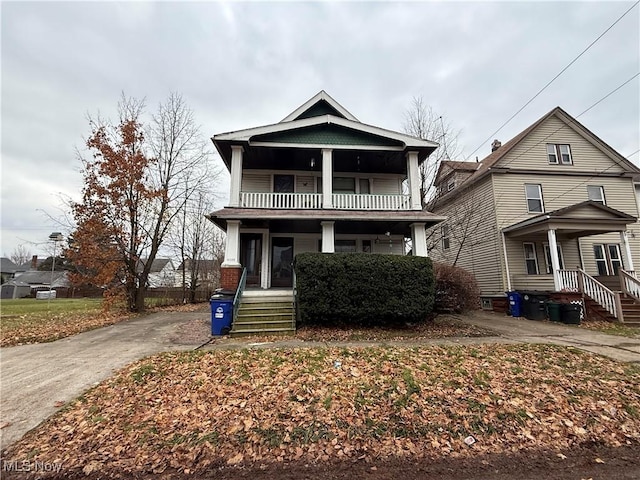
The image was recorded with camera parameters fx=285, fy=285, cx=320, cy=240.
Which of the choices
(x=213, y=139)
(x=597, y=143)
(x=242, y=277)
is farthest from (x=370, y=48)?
Answer: (x=597, y=143)

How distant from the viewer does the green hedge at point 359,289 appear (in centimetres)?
920

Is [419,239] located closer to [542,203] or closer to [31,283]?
[542,203]

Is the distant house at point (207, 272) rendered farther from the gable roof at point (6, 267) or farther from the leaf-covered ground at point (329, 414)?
the gable roof at point (6, 267)

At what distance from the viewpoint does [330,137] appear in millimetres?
12648

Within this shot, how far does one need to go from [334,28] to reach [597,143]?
1764cm

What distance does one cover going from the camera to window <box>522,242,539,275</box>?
15.6 m

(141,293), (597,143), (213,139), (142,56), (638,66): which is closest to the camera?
(638,66)

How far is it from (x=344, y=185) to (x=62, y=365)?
12023mm

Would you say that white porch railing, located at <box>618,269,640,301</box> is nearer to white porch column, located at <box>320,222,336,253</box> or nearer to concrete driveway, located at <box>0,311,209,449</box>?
white porch column, located at <box>320,222,336,253</box>

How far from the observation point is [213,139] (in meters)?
11.9

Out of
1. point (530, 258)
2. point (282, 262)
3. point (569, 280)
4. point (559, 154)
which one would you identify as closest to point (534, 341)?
point (569, 280)

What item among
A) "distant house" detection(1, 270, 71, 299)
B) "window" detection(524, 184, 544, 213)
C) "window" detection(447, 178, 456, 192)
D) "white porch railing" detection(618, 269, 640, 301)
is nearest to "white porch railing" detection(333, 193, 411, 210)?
"window" detection(447, 178, 456, 192)

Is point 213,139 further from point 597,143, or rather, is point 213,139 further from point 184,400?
point 597,143

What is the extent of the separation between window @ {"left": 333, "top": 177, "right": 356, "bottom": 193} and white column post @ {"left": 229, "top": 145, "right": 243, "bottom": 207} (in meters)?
4.73
